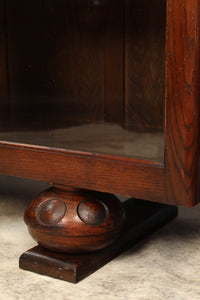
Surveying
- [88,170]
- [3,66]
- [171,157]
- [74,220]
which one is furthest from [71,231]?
[3,66]

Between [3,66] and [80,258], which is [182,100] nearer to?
[80,258]

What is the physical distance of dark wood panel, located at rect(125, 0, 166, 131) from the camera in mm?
1201

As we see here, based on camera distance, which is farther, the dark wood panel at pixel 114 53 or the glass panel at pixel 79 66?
the dark wood panel at pixel 114 53

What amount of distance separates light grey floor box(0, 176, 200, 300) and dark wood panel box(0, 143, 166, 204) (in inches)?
7.4

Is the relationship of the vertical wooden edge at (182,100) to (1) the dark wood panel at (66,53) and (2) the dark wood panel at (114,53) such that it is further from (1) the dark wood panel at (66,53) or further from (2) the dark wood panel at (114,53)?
(2) the dark wood panel at (114,53)

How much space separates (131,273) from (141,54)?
0.74 metres

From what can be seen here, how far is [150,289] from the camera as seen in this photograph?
904 mm

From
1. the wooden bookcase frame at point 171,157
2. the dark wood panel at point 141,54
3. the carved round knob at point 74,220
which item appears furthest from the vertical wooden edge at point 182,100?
the dark wood panel at point 141,54

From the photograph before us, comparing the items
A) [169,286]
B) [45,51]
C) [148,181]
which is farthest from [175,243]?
[45,51]

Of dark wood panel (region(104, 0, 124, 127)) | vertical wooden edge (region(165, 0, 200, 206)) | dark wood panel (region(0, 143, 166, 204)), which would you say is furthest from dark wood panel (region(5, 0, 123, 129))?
vertical wooden edge (region(165, 0, 200, 206))

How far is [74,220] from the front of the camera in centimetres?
95

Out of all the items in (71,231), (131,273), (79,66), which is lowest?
(131,273)

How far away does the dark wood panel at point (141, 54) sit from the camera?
1201mm

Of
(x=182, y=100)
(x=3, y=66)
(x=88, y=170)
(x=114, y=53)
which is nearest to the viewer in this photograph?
(x=182, y=100)
